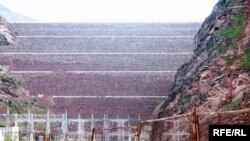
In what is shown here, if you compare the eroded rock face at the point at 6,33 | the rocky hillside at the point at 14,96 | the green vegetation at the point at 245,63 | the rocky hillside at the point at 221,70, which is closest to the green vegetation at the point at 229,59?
the rocky hillside at the point at 221,70

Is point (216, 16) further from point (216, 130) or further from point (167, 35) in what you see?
point (216, 130)

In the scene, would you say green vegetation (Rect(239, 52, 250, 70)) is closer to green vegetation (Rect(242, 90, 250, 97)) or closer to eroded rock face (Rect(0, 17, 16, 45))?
green vegetation (Rect(242, 90, 250, 97))

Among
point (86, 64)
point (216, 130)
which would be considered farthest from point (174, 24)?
point (216, 130)

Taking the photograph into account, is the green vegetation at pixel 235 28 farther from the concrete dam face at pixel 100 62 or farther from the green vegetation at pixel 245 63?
the concrete dam face at pixel 100 62

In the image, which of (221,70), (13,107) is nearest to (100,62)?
(13,107)

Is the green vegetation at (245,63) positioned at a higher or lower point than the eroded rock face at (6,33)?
lower

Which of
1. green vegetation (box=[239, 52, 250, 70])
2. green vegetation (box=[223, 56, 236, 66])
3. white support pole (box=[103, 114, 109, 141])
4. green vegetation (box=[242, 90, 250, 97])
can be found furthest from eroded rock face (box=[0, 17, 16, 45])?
green vegetation (box=[242, 90, 250, 97])

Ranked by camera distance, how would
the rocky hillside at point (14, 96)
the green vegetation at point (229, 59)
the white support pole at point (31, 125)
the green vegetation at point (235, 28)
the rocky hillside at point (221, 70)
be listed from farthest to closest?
the rocky hillside at point (14, 96) → the white support pole at point (31, 125) → the green vegetation at point (235, 28) → the green vegetation at point (229, 59) → the rocky hillside at point (221, 70)
